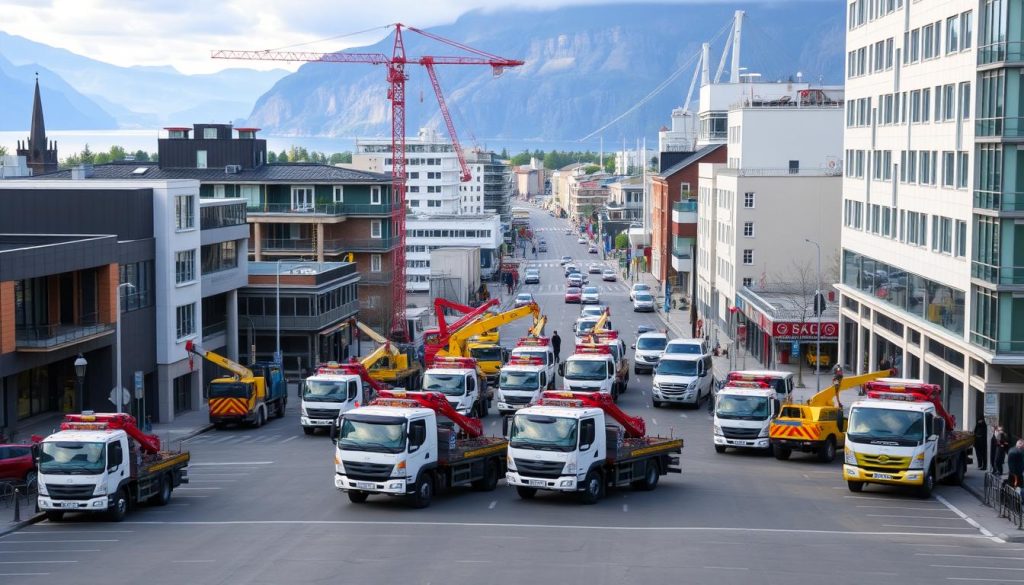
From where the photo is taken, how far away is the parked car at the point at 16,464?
36750 millimetres

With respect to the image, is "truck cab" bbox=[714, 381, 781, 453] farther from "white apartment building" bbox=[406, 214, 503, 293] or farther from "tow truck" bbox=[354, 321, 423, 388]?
"white apartment building" bbox=[406, 214, 503, 293]

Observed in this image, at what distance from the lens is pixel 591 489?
3416 cm

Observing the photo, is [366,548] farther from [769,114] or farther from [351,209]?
[769,114]

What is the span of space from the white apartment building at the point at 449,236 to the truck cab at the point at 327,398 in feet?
318

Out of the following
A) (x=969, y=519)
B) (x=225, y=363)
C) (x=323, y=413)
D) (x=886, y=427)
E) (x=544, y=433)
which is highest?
(x=544, y=433)

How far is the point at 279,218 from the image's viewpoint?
94250 mm

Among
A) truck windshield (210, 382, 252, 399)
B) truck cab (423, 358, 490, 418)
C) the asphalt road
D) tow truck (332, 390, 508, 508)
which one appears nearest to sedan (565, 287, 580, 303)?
truck cab (423, 358, 490, 418)

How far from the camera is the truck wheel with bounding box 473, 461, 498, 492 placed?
36.3 meters

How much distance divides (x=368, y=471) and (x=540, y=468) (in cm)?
429

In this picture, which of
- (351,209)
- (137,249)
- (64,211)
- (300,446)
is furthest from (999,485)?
(351,209)

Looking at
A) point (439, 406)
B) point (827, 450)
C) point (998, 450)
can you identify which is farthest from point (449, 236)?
point (439, 406)

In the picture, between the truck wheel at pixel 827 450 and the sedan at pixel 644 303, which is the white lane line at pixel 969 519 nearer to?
the truck wheel at pixel 827 450

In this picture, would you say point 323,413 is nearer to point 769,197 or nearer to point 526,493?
point 526,493

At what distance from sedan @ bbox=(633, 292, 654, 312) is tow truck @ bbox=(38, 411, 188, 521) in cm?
8382
